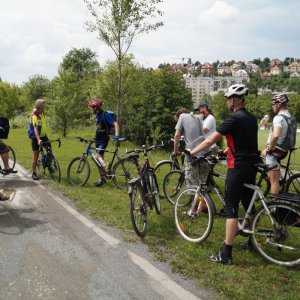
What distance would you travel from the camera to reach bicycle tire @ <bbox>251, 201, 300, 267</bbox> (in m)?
4.43

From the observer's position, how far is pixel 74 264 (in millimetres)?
4410

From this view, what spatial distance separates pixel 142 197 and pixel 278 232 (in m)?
2.10

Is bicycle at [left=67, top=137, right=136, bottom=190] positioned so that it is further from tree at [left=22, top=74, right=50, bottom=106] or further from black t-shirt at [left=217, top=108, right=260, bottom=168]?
tree at [left=22, top=74, right=50, bottom=106]

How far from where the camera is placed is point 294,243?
15.3 ft

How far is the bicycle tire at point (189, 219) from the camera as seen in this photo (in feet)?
17.4

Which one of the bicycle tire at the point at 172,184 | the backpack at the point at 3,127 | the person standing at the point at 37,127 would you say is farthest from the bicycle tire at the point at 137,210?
the person standing at the point at 37,127

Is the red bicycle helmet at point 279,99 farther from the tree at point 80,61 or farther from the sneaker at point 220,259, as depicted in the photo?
the tree at point 80,61

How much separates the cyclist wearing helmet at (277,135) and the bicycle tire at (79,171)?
166 inches

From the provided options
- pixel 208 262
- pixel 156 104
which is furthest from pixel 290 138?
pixel 156 104

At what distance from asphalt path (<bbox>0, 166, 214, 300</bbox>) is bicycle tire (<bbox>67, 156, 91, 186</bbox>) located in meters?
2.14

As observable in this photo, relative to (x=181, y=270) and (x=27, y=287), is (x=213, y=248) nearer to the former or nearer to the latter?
(x=181, y=270)

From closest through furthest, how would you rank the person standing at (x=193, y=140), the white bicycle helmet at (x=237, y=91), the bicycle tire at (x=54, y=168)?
the white bicycle helmet at (x=237, y=91) → the person standing at (x=193, y=140) → the bicycle tire at (x=54, y=168)

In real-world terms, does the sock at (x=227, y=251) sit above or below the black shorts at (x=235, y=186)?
below

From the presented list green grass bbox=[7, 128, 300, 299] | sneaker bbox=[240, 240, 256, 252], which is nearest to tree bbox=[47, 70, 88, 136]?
green grass bbox=[7, 128, 300, 299]
